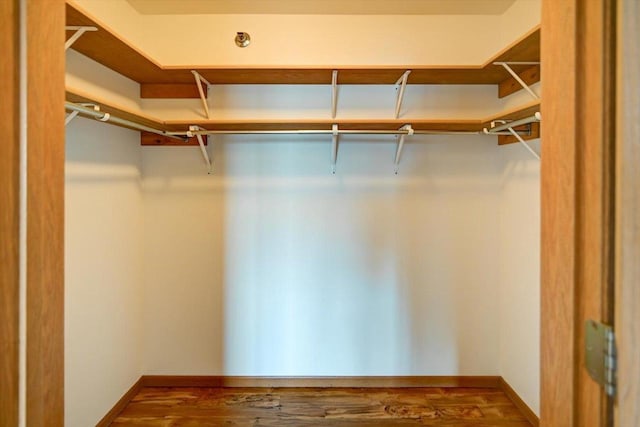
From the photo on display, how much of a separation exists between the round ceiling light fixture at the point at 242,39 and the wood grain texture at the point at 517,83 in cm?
174

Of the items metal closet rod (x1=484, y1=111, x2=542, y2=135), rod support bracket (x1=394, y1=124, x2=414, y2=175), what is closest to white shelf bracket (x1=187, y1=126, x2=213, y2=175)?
rod support bracket (x1=394, y1=124, x2=414, y2=175)

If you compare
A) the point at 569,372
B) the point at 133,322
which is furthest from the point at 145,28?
the point at 569,372

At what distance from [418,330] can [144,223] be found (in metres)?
2.08

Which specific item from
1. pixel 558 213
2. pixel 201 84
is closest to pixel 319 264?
pixel 201 84

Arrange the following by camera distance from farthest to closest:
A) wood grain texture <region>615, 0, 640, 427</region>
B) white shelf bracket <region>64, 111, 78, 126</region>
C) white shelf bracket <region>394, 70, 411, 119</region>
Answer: white shelf bracket <region>394, 70, 411, 119</region>, white shelf bracket <region>64, 111, 78, 126</region>, wood grain texture <region>615, 0, 640, 427</region>

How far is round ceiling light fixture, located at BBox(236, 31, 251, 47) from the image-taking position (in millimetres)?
2396

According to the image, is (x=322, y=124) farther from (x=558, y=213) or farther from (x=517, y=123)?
(x=558, y=213)

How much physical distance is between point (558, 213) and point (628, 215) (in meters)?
0.12

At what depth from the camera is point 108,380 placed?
7.00 ft

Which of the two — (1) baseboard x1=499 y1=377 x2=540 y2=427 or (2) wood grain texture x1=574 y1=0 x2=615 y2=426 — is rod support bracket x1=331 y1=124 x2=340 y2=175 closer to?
(2) wood grain texture x1=574 y1=0 x2=615 y2=426

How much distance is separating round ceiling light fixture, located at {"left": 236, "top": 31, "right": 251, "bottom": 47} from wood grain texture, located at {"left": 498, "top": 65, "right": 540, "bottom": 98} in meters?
1.74

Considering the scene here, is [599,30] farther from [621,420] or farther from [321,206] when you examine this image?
[321,206]

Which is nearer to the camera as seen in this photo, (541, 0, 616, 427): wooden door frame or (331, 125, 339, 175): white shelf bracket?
(541, 0, 616, 427): wooden door frame

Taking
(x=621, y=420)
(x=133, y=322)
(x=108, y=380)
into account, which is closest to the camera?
(x=621, y=420)
